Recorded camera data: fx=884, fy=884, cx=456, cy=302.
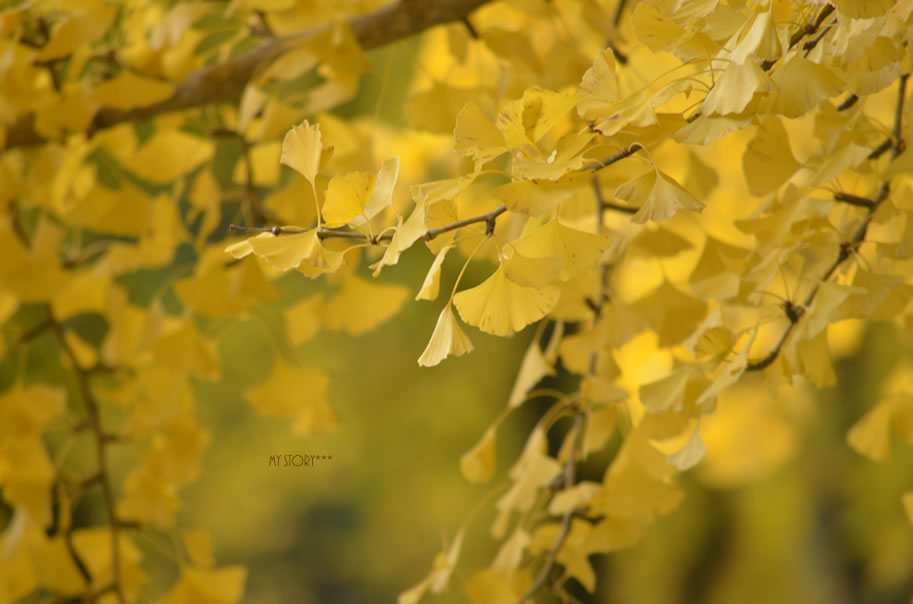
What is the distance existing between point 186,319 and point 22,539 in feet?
0.70

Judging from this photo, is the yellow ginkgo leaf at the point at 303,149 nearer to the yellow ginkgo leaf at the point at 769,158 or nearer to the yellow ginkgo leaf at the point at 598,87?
the yellow ginkgo leaf at the point at 598,87

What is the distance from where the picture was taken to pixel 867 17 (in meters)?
0.25

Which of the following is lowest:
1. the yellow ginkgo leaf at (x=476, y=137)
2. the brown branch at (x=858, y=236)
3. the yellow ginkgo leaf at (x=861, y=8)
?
the brown branch at (x=858, y=236)

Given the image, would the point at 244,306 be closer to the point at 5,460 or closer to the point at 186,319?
the point at 186,319

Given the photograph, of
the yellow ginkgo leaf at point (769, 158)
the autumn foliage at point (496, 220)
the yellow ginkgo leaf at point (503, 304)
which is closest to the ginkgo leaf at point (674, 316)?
the autumn foliage at point (496, 220)

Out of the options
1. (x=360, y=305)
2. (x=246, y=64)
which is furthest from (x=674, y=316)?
(x=246, y=64)

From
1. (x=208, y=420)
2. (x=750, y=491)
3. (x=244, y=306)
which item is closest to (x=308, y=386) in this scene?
(x=244, y=306)

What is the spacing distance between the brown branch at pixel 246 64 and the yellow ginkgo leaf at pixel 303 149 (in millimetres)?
230

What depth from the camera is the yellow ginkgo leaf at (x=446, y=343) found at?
0.89ft

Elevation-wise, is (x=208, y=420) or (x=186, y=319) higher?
(x=186, y=319)

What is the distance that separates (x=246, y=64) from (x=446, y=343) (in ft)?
1.10

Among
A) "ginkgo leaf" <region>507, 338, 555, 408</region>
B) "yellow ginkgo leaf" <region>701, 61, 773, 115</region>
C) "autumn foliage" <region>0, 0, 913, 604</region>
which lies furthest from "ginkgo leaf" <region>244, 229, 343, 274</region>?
"ginkgo leaf" <region>507, 338, 555, 408</region>

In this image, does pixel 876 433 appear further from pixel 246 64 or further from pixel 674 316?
pixel 246 64

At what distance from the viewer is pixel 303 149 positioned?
29cm
